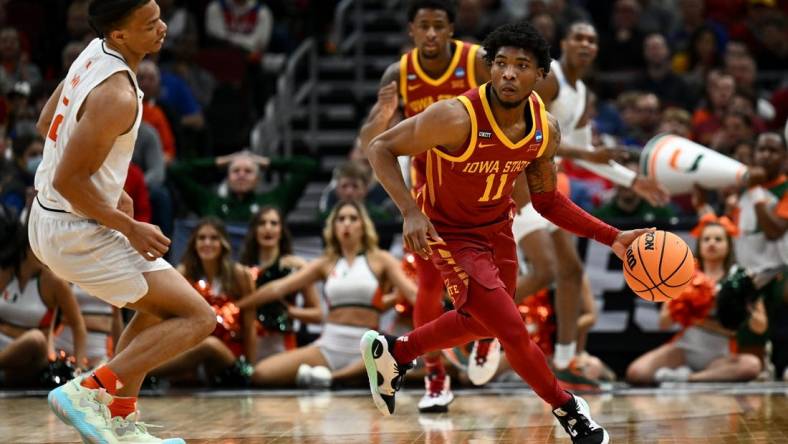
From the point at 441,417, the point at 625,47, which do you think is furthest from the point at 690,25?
the point at 441,417

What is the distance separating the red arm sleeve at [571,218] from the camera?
18.9 ft

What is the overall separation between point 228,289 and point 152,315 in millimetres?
3374

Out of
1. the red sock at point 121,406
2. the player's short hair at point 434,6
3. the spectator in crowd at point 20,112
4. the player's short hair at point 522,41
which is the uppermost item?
the player's short hair at point 434,6

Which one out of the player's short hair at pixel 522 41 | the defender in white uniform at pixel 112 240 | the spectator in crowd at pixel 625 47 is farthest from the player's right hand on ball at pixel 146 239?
the spectator in crowd at pixel 625 47

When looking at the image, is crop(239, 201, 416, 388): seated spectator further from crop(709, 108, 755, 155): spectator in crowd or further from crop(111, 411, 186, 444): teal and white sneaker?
crop(111, 411, 186, 444): teal and white sneaker

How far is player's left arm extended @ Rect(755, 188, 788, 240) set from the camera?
8.98 m

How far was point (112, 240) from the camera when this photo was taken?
518cm

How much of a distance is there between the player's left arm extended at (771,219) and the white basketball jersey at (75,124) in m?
5.21

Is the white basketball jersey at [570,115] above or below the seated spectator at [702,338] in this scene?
above

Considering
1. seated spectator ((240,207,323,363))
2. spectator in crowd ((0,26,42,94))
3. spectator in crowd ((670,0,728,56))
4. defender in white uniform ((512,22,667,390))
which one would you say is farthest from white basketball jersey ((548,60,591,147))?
spectator in crowd ((0,26,42,94))

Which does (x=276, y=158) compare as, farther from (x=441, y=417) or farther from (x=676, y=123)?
(x=441, y=417)

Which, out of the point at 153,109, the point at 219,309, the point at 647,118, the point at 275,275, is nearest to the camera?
the point at 219,309

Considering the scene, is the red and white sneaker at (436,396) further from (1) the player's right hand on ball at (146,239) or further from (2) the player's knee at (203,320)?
(1) the player's right hand on ball at (146,239)

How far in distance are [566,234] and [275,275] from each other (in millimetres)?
2148
